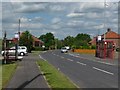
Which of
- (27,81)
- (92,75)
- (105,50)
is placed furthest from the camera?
(105,50)

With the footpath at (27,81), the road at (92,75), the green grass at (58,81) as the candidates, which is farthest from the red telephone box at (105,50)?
the green grass at (58,81)

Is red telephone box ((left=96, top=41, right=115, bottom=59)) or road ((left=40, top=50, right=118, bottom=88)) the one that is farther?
red telephone box ((left=96, top=41, right=115, bottom=59))

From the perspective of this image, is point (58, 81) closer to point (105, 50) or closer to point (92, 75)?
point (92, 75)

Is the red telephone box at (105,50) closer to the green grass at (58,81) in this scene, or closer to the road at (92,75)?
the road at (92,75)

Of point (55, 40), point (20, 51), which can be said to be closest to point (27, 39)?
point (20, 51)

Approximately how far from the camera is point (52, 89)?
1445 centimetres

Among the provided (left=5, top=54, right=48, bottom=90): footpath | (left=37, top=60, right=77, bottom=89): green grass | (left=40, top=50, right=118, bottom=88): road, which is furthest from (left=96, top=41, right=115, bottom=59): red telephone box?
(left=37, top=60, right=77, bottom=89): green grass

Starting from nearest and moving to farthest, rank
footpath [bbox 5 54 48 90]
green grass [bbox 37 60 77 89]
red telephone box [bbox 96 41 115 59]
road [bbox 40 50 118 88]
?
footpath [bbox 5 54 48 90] → green grass [bbox 37 60 77 89] → road [bbox 40 50 118 88] → red telephone box [bbox 96 41 115 59]

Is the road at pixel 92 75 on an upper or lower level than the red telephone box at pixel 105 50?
lower

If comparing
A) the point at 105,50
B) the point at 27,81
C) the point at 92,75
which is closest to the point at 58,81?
the point at 27,81

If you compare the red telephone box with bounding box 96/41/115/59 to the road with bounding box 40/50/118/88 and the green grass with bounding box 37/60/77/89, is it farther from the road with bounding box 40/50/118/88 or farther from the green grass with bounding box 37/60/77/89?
the green grass with bounding box 37/60/77/89

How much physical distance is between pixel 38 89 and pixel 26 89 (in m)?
0.48

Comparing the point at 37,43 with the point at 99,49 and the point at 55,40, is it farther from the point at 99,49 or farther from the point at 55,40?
the point at 99,49

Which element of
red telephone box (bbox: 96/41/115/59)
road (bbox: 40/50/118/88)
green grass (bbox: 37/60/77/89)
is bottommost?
road (bbox: 40/50/118/88)
